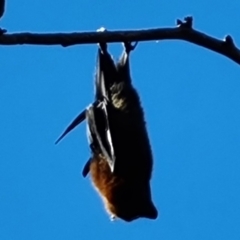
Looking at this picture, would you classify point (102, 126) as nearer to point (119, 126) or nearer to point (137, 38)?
point (119, 126)

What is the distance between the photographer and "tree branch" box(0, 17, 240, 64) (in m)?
3.83

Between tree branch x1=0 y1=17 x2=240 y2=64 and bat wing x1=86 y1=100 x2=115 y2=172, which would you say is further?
bat wing x1=86 y1=100 x2=115 y2=172

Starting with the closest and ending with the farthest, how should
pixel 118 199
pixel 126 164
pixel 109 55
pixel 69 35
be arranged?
1. pixel 69 35
2. pixel 109 55
3. pixel 126 164
4. pixel 118 199

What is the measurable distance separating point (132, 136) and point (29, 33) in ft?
8.74

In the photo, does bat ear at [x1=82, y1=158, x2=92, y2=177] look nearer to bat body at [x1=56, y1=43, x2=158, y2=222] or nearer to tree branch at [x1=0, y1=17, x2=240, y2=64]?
bat body at [x1=56, y1=43, x2=158, y2=222]

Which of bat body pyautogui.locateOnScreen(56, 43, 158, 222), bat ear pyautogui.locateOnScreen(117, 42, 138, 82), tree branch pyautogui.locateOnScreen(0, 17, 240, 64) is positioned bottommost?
tree branch pyautogui.locateOnScreen(0, 17, 240, 64)

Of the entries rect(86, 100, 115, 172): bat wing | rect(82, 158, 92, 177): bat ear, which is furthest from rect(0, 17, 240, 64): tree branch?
rect(82, 158, 92, 177): bat ear

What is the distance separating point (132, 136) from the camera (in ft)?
21.2

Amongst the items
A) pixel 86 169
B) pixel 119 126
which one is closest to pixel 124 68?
pixel 119 126

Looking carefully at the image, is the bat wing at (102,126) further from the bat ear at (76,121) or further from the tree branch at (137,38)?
the tree branch at (137,38)

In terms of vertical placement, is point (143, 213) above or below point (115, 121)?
below

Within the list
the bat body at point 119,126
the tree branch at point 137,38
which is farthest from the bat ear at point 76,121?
the tree branch at point 137,38

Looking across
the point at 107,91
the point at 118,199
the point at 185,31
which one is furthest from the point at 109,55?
the point at 185,31

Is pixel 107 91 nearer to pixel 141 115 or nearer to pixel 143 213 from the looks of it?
pixel 141 115
